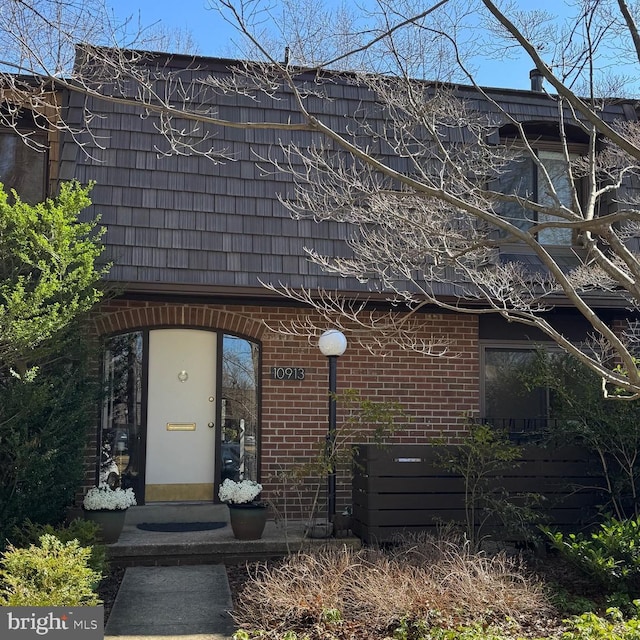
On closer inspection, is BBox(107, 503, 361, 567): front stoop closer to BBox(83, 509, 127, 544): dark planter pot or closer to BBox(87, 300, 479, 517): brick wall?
BBox(83, 509, 127, 544): dark planter pot

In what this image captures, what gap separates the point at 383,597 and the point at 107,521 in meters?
2.97

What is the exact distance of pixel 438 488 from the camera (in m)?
7.54

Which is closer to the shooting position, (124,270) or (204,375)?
(124,270)

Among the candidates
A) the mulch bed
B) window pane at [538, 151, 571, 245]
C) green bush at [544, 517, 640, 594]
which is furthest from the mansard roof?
green bush at [544, 517, 640, 594]

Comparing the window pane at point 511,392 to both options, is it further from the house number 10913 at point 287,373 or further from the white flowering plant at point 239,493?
the white flowering plant at point 239,493

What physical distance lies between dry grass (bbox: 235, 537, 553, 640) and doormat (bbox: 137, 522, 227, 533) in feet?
6.79

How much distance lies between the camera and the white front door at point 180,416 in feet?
28.1

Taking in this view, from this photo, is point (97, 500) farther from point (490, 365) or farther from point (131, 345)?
point (490, 365)

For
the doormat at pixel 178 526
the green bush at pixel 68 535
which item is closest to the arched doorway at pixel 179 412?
the doormat at pixel 178 526

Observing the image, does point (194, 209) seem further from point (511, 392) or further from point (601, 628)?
point (601, 628)

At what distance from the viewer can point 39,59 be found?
5422 mm

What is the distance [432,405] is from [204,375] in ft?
9.02

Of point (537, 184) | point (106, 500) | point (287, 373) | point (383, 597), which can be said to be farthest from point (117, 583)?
point (537, 184)

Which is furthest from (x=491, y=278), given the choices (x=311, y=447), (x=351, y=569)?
(x=311, y=447)
